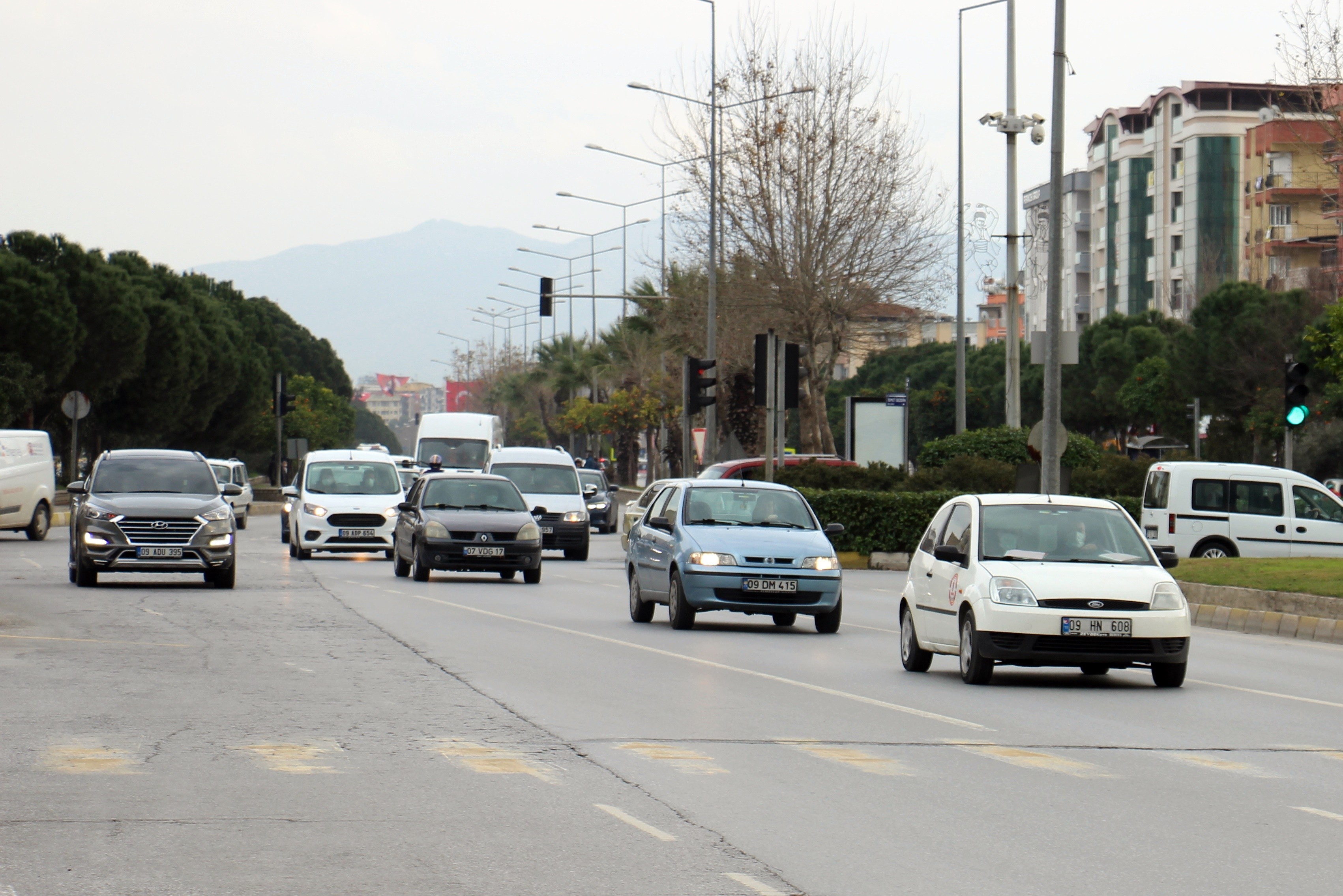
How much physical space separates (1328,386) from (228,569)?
40481 mm

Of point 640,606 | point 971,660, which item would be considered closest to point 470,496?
point 640,606

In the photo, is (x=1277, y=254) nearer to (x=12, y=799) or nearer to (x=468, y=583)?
(x=468, y=583)

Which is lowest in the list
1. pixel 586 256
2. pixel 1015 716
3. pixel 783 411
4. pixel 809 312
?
pixel 1015 716

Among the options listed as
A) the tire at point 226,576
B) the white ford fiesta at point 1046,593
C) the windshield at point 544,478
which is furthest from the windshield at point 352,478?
the white ford fiesta at point 1046,593

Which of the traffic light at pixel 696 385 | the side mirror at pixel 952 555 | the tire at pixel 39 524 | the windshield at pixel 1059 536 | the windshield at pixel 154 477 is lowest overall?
the tire at pixel 39 524

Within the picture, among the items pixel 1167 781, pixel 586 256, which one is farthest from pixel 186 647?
pixel 586 256

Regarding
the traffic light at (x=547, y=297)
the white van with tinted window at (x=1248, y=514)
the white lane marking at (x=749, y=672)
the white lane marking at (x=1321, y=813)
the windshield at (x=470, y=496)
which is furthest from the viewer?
the traffic light at (x=547, y=297)

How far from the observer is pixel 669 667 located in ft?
50.2

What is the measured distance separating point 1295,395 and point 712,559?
1114 cm

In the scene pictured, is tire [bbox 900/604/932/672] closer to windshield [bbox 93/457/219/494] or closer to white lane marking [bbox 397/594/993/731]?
white lane marking [bbox 397/594/993/731]

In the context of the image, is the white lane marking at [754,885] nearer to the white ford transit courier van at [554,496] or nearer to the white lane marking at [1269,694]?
the white lane marking at [1269,694]

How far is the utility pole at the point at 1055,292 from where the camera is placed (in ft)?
88.7

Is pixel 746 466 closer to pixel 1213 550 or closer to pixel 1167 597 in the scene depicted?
pixel 1213 550

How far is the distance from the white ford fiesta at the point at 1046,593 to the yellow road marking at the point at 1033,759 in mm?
3108
